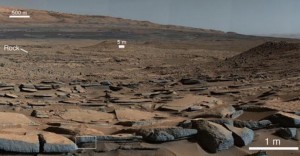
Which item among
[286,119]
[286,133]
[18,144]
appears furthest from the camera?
[286,119]

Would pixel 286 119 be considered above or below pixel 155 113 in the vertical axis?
above

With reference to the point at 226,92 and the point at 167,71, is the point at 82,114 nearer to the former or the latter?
the point at 226,92

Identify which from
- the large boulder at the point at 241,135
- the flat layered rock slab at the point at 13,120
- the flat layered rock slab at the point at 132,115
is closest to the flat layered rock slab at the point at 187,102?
the flat layered rock slab at the point at 132,115

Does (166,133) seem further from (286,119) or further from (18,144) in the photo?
(286,119)

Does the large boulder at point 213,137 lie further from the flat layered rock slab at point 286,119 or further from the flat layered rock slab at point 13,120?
the flat layered rock slab at point 13,120

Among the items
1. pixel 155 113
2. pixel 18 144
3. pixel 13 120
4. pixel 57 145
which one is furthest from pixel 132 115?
pixel 18 144

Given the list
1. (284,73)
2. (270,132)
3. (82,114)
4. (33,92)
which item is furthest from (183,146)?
(284,73)
